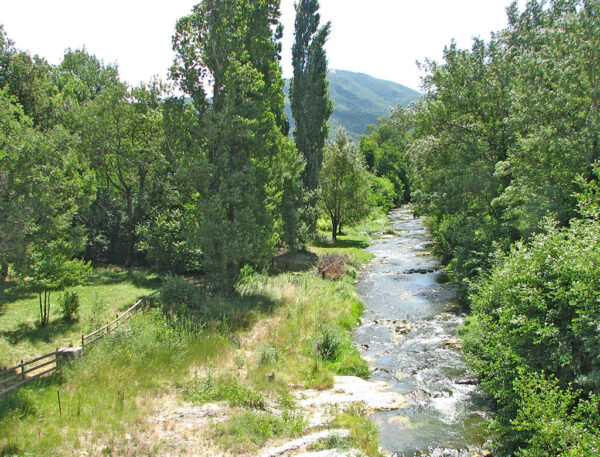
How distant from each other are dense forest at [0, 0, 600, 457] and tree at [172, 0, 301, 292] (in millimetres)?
92

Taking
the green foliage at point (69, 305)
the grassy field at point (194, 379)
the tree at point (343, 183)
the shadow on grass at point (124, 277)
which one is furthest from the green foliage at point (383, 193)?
the green foliage at point (69, 305)

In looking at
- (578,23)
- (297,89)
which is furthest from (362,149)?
(578,23)

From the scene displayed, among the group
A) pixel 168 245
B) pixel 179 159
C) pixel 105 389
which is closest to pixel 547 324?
pixel 105 389

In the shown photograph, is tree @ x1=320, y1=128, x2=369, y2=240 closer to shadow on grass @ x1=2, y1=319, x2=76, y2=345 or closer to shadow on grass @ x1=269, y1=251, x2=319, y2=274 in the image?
shadow on grass @ x1=269, y1=251, x2=319, y2=274

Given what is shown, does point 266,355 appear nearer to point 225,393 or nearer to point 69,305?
point 225,393

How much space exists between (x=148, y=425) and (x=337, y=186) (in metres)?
35.8

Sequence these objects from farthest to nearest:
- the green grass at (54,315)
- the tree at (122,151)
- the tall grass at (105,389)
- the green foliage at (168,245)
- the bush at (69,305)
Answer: the tree at (122,151) → the green foliage at (168,245) → the bush at (69,305) → the green grass at (54,315) → the tall grass at (105,389)

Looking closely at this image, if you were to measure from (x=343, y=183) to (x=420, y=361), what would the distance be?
29635 millimetres

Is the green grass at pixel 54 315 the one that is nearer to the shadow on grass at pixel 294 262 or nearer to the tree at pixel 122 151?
the tree at pixel 122 151

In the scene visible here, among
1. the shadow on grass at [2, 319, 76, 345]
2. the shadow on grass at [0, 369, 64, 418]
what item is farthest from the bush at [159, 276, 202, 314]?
the shadow on grass at [0, 369, 64, 418]

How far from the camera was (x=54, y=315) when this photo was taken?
16.3 meters

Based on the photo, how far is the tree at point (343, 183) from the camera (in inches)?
1686

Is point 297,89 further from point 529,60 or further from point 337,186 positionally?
point 529,60

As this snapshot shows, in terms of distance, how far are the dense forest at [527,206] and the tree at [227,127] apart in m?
10.6
